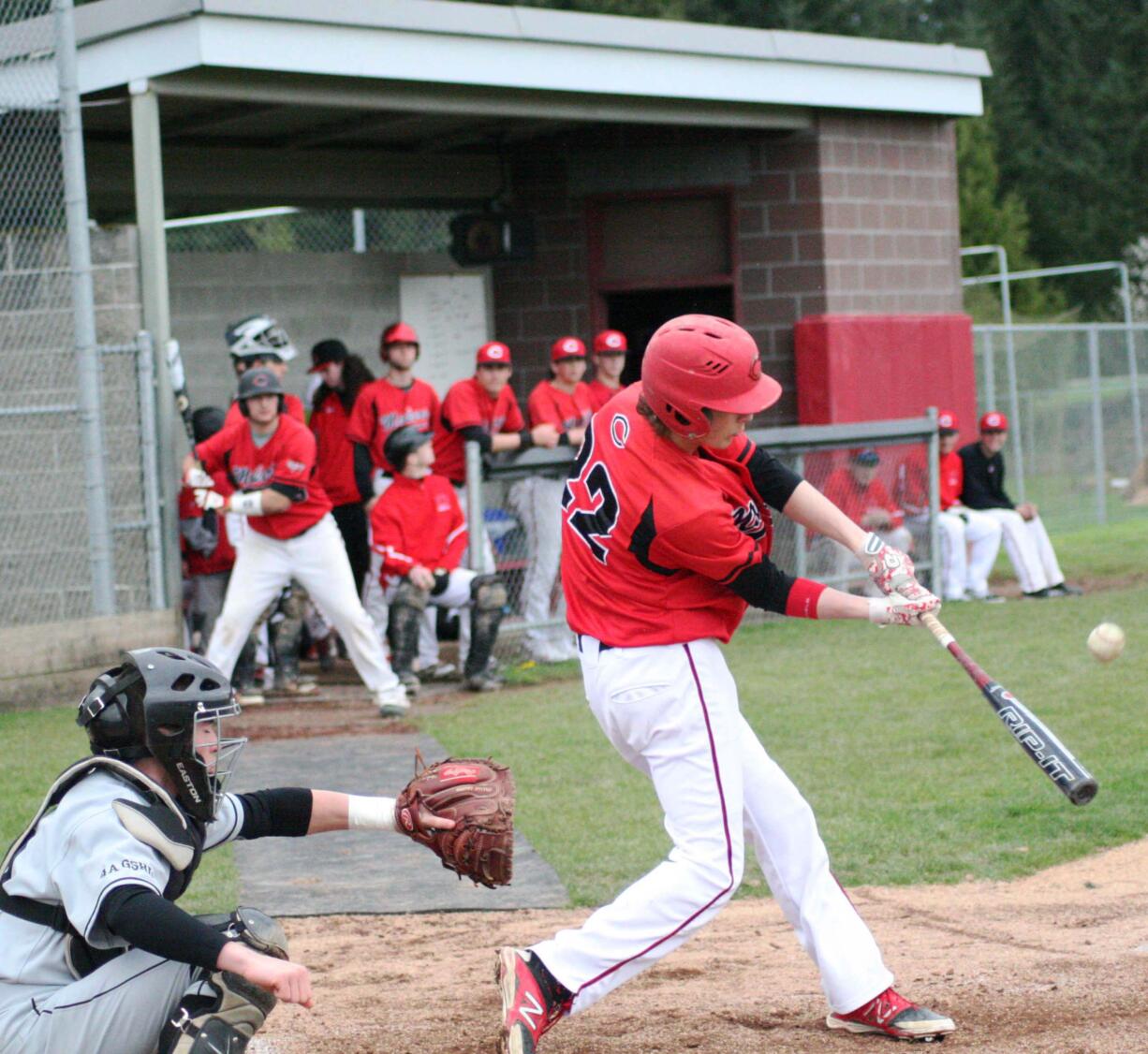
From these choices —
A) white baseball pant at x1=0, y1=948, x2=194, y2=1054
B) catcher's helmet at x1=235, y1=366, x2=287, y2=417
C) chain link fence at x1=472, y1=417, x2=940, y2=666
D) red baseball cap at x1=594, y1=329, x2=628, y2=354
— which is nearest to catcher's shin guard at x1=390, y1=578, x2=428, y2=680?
chain link fence at x1=472, y1=417, x2=940, y2=666

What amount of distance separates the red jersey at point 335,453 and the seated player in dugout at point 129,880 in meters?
6.64

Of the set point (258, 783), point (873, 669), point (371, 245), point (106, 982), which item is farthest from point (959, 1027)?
point (371, 245)

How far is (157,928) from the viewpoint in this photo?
3.10 m

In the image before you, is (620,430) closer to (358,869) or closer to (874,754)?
(358,869)

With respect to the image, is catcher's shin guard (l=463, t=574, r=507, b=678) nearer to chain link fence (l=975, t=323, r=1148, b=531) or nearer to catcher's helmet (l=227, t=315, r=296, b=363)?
catcher's helmet (l=227, t=315, r=296, b=363)

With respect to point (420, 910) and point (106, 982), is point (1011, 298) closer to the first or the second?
point (420, 910)

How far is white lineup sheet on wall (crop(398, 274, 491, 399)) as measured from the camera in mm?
13336

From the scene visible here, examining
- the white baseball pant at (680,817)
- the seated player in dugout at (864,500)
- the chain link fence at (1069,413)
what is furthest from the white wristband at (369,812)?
the chain link fence at (1069,413)

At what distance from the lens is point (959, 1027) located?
396cm

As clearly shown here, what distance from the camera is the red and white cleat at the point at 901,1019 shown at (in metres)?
3.89

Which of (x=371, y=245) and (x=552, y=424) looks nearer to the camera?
(x=552, y=424)

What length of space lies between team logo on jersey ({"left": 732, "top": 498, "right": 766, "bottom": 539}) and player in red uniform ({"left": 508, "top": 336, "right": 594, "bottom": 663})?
5986 mm

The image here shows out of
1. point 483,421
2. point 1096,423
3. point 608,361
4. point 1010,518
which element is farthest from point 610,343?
point 1096,423

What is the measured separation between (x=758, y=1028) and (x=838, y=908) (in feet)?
1.20
